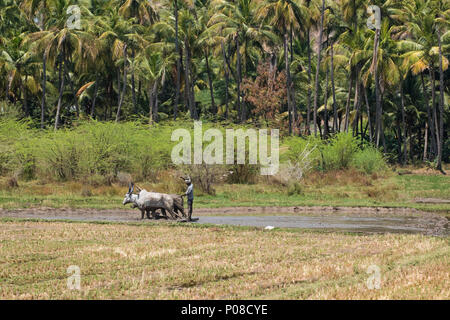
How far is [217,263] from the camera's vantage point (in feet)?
46.8

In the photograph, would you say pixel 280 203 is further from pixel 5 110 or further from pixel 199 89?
pixel 199 89

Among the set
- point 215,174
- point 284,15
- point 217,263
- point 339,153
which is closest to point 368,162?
point 339,153

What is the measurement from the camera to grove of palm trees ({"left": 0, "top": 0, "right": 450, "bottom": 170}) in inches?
1941

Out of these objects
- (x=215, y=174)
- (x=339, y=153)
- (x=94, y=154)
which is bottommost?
(x=215, y=174)

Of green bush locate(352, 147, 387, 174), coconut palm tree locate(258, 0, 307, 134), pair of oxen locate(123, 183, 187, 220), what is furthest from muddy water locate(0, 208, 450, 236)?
coconut palm tree locate(258, 0, 307, 134)

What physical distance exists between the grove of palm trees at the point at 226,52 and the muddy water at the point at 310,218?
1986cm

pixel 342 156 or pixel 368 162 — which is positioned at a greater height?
pixel 342 156

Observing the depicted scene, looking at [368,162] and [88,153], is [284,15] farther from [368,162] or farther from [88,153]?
[88,153]

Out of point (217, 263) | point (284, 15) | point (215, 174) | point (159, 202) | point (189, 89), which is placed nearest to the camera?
point (217, 263)

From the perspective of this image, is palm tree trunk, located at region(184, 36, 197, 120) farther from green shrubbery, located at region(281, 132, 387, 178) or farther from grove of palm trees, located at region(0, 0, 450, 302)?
green shrubbery, located at region(281, 132, 387, 178)

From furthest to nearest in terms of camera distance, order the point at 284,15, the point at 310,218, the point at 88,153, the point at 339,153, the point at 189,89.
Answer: the point at 189,89
the point at 284,15
the point at 339,153
the point at 88,153
the point at 310,218

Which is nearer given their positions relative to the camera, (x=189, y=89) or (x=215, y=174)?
(x=215, y=174)

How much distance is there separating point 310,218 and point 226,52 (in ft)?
123

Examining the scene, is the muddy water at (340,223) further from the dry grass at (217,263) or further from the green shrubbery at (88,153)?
the green shrubbery at (88,153)
